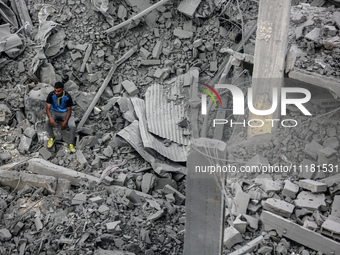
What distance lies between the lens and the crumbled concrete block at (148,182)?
7.51 metres

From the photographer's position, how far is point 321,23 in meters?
7.72

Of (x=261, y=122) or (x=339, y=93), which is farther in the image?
(x=261, y=122)

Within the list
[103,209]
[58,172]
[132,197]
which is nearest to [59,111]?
[58,172]

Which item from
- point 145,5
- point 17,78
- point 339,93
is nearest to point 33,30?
point 17,78

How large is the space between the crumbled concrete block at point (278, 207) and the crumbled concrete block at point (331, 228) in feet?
1.49

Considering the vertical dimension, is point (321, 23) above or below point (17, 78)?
above

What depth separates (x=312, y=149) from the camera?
6.52 metres

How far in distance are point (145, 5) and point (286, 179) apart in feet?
19.3

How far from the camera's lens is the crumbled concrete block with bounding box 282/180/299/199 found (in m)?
5.93

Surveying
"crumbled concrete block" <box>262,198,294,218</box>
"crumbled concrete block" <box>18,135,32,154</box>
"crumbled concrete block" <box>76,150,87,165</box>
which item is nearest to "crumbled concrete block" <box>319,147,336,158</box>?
"crumbled concrete block" <box>262,198,294,218</box>

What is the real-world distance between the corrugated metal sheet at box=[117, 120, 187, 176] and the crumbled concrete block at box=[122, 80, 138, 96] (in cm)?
143

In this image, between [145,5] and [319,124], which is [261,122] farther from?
[145,5]

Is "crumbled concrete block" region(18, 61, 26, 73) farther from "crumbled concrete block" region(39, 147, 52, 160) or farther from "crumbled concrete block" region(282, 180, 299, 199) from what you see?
"crumbled concrete block" region(282, 180, 299, 199)

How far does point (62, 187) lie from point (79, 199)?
0.59m
